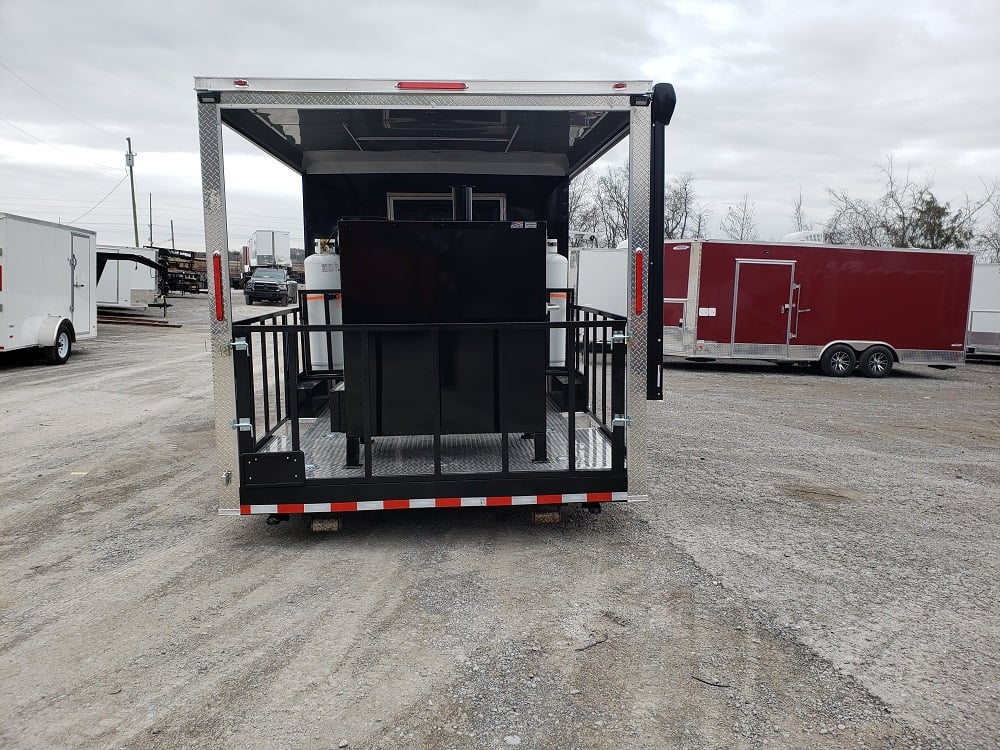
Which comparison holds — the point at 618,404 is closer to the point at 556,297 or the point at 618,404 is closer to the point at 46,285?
the point at 556,297

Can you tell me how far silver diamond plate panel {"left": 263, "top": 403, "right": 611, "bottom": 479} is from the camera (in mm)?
4816

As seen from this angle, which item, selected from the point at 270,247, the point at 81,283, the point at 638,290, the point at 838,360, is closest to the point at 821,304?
the point at 838,360

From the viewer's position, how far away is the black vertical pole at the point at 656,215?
4.36m

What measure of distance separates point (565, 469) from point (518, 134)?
269cm

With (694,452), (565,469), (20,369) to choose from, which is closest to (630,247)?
(565,469)

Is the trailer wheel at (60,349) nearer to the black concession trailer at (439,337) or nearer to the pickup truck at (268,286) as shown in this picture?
the black concession trailer at (439,337)

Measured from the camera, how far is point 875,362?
1477 cm

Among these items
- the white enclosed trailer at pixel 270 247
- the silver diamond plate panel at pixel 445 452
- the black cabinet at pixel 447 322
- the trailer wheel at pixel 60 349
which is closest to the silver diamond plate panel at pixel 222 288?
the silver diamond plate panel at pixel 445 452

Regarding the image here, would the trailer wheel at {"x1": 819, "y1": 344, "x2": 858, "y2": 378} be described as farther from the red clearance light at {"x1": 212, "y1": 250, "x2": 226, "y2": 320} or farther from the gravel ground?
the red clearance light at {"x1": 212, "y1": 250, "x2": 226, "y2": 320}

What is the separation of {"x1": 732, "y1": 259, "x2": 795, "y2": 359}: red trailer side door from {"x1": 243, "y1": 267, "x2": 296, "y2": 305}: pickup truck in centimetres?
2684

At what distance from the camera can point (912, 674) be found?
318 centimetres

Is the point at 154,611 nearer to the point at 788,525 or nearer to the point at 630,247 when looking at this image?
the point at 630,247

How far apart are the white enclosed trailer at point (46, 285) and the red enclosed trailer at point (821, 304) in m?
11.6

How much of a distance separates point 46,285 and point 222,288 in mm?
11816
